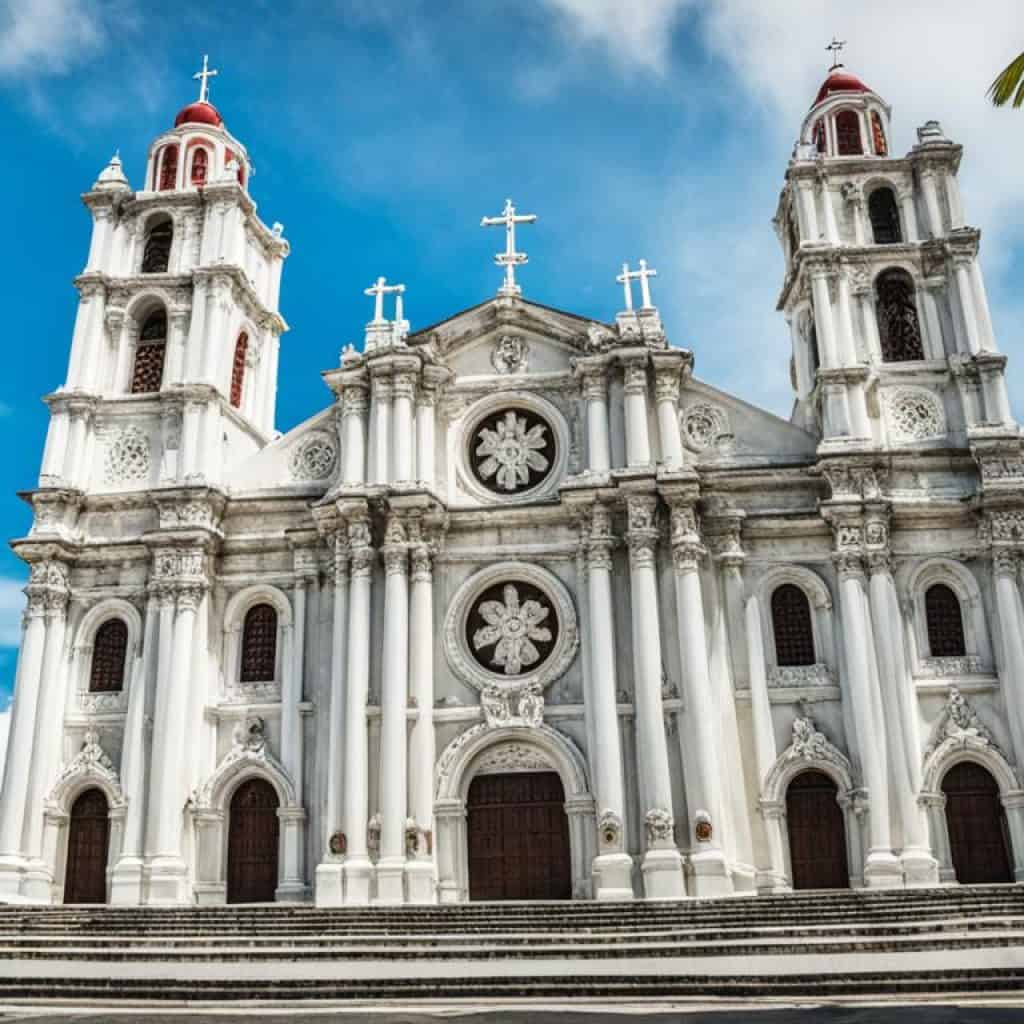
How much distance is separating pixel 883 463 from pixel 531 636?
8.94 m

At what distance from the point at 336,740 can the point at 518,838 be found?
4.57 metres

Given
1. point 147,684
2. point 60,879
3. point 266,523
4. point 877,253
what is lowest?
point 60,879

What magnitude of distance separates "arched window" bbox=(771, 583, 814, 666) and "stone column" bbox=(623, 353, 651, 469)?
4.38 metres

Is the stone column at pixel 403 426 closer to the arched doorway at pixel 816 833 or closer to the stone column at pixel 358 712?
the stone column at pixel 358 712

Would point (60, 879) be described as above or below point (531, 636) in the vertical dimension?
below

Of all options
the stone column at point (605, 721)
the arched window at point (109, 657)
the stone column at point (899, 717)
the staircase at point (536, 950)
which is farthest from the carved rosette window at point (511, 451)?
the staircase at point (536, 950)

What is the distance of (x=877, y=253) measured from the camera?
2936 centimetres

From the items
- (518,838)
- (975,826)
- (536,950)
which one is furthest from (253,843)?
(975,826)

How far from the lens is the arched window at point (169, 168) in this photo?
33.7 meters

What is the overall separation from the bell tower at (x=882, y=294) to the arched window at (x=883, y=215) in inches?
1.3

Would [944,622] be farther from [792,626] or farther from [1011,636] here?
[792,626]

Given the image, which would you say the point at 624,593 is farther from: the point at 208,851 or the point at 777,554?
the point at 208,851

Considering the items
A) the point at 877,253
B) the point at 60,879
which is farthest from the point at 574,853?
the point at 877,253

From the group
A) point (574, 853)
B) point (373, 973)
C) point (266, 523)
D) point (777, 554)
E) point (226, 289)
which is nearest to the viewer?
point (373, 973)
